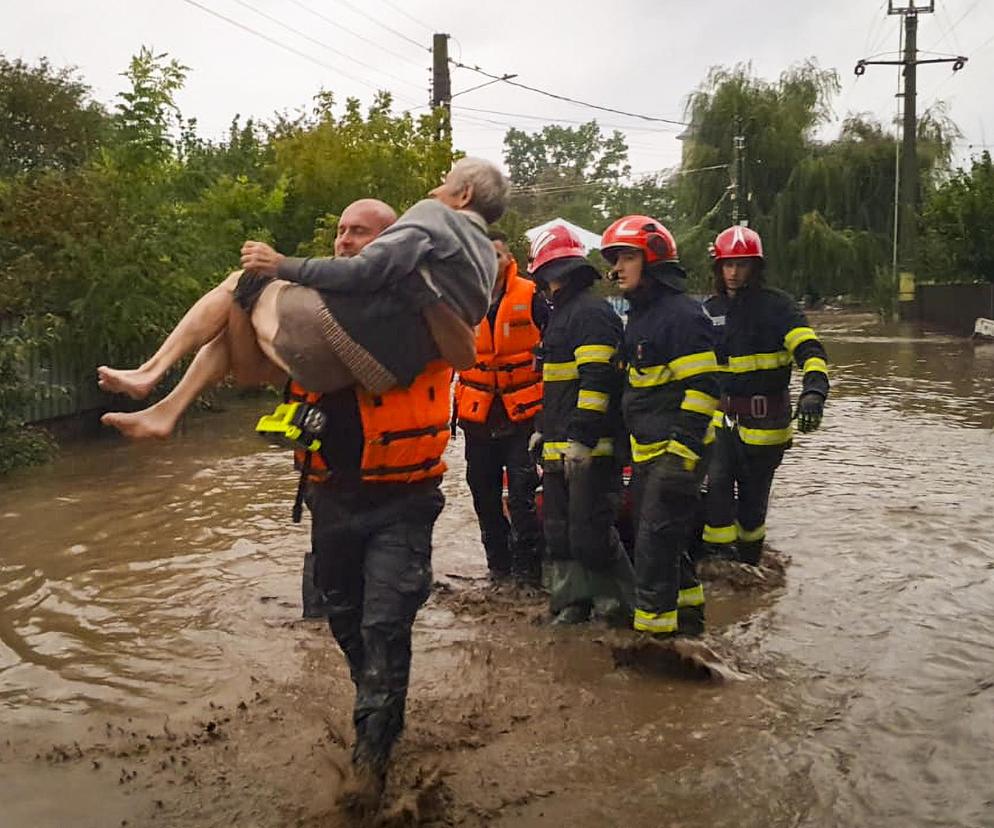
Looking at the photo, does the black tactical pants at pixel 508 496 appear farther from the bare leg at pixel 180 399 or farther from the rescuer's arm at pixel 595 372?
the bare leg at pixel 180 399

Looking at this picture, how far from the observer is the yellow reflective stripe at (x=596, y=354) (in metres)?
5.35

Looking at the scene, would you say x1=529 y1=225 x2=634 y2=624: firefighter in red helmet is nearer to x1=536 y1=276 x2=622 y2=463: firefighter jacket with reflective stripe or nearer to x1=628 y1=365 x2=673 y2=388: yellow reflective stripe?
x1=536 y1=276 x2=622 y2=463: firefighter jacket with reflective stripe

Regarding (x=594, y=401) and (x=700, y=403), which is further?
(x=594, y=401)

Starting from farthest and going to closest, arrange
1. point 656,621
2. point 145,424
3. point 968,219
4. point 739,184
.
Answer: point 739,184
point 968,219
point 656,621
point 145,424

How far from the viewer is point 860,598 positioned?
19.4ft

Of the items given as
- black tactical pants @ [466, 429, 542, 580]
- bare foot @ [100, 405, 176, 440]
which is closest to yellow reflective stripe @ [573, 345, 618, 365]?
black tactical pants @ [466, 429, 542, 580]

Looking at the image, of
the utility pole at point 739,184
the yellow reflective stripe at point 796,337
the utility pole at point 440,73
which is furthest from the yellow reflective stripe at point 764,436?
the utility pole at point 739,184

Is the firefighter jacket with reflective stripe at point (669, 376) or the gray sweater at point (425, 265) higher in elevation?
the gray sweater at point (425, 265)

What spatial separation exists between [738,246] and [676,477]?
6.44 feet

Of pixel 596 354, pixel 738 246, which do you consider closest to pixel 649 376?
pixel 596 354

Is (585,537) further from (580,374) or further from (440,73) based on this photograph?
(440,73)

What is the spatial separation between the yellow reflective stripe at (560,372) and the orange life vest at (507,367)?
1.71 ft

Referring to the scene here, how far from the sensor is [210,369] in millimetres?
3473

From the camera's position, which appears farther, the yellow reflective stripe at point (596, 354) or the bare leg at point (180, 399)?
the yellow reflective stripe at point (596, 354)
